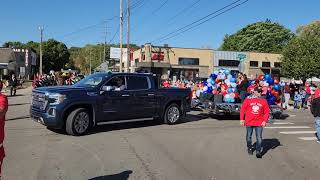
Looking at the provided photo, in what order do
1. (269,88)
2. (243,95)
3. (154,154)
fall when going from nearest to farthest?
(154,154), (243,95), (269,88)

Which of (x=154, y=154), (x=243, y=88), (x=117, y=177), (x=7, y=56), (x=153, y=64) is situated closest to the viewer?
(x=117, y=177)

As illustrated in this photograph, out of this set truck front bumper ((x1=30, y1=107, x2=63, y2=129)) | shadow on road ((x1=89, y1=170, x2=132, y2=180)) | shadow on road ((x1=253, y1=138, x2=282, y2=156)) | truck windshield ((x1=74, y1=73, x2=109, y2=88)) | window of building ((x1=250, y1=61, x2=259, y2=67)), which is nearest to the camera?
shadow on road ((x1=89, y1=170, x2=132, y2=180))

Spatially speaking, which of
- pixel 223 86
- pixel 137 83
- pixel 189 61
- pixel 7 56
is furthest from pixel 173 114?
pixel 7 56

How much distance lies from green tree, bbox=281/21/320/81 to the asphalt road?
110ft

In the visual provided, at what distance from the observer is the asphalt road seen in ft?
27.9

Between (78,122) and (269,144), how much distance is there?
5.24m

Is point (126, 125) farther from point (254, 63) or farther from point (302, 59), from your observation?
point (254, 63)

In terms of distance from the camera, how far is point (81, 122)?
12945 millimetres

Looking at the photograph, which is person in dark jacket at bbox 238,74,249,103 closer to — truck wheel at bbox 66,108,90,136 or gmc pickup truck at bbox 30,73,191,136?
gmc pickup truck at bbox 30,73,191,136

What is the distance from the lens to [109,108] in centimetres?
1366

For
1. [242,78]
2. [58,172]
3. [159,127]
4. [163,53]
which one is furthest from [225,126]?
[163,53]

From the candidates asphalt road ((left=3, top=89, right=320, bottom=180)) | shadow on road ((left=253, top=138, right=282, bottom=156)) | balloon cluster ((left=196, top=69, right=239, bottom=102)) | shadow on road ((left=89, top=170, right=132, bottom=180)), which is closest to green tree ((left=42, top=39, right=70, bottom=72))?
balloon cluster ((left=196, top=69, right=239, bottom=102))

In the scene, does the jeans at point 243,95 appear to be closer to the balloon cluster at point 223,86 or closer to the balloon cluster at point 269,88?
the balloon cluster at point 223,86

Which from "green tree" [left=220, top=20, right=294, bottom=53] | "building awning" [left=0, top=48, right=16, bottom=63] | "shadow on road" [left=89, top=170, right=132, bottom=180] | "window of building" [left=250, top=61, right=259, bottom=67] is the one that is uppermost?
"green tree" [left=220, top=20, right=294, bottom=53]
